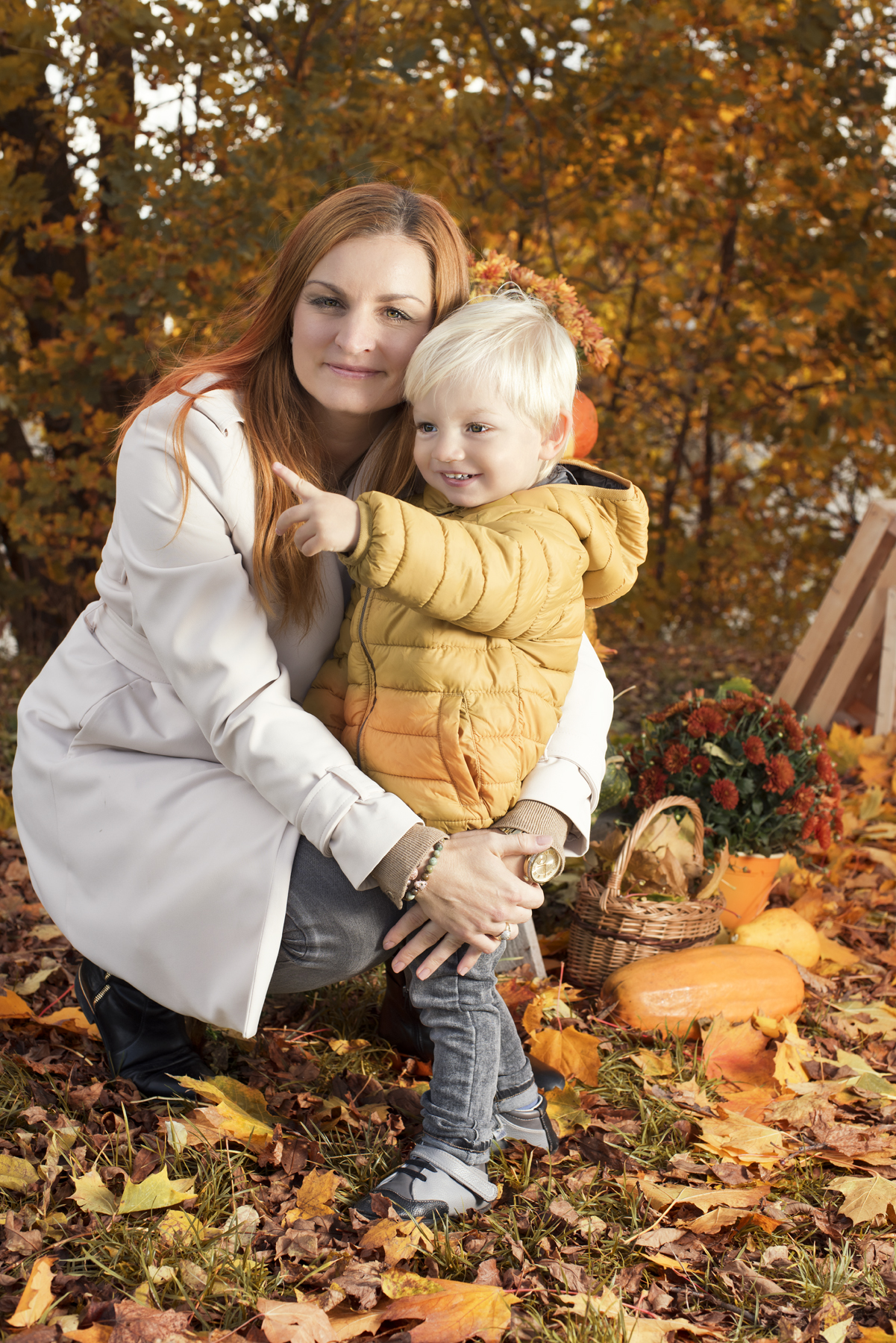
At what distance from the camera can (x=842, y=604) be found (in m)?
4.73

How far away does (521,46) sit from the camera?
480cm

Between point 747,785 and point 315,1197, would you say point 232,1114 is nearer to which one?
point 315,1197

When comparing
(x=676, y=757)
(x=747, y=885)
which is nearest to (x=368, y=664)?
(x=676, y=757)

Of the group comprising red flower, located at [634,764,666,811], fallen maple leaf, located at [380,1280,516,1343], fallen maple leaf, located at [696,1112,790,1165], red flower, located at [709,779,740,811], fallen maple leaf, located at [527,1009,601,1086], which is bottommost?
fallen maple leaf, located at [527,1009,601,1086]

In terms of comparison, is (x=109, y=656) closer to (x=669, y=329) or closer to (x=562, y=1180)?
(x=562, y=1180)

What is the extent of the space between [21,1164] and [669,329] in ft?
18.8

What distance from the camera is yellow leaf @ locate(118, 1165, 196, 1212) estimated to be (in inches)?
67.1

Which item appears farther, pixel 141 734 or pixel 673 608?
pixel 673 608

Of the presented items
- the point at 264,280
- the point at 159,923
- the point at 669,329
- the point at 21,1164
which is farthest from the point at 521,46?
the point at 21,1164

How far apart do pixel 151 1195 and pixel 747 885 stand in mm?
1846

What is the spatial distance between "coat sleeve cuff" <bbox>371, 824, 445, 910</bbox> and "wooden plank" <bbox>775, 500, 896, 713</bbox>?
3459mm

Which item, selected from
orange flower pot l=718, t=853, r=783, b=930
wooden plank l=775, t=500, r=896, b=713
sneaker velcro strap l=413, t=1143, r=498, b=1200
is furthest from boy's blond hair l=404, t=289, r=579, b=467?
wooden plank l=775, t=500, r=896, b=713

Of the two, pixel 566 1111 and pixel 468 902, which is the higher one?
pixel 468 902

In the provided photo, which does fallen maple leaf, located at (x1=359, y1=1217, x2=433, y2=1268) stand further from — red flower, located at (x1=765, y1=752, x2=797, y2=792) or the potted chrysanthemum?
red flower, located at (x1=765, y1=752, x2=797, y2=792)
